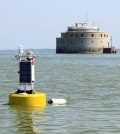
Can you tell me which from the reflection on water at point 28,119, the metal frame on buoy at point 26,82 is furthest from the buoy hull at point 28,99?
the reflection on water at point 28,119

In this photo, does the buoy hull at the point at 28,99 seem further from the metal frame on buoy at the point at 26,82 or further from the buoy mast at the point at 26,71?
the buoy mast at the point at 26,71

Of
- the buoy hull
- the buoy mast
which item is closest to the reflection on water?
the buoy hull

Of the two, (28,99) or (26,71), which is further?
(26,71)

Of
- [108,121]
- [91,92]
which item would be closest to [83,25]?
[91,92]

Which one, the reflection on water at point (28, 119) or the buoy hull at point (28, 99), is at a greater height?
the buoy hull at point (28, 99)

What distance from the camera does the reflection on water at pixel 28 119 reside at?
1719 centimetres

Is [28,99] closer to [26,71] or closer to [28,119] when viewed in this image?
[26,71]

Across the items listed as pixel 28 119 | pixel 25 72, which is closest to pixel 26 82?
pixel 25 72

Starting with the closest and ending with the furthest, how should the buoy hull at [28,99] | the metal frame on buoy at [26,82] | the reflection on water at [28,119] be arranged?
1. the reflection on water at [28,119]
2. the buoy hull at [28,99]
3. the metal frame on buoy at [26,82]

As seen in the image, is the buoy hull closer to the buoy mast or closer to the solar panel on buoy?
the buoy mast

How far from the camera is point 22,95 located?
72.3 feet

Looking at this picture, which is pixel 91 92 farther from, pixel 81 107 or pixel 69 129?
pixel 69 129

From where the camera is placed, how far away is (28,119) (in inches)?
761

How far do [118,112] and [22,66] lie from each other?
4493 millimetres
